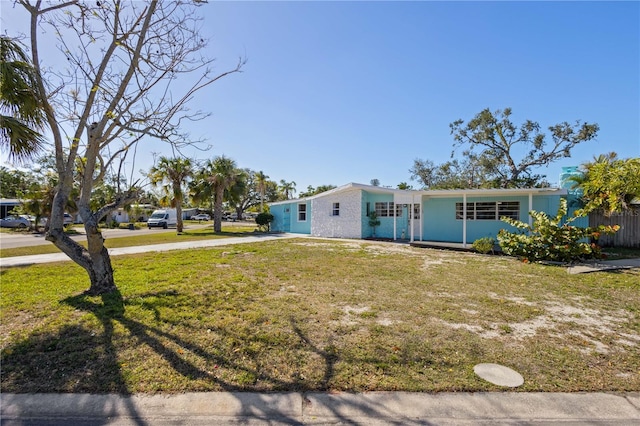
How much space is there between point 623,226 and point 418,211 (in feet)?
28.8

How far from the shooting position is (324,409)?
2529mm

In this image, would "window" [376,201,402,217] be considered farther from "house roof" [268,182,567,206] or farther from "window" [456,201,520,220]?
"window" [456,201,520,220]

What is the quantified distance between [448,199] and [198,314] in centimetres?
1405

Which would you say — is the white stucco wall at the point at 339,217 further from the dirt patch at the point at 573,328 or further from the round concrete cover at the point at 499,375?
the round concrete cover at the point at 499,375

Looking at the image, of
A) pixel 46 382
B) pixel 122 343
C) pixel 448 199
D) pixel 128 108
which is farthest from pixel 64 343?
pixel 448 199

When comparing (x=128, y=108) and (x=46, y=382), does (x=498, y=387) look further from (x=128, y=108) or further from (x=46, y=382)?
(x=128, y=108)

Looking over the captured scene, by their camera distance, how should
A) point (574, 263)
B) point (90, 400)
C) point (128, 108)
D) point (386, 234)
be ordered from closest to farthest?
point (90, 400)
point (128, 108)
point (574, 263)
point (386, 234)

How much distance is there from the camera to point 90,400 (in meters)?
2.62

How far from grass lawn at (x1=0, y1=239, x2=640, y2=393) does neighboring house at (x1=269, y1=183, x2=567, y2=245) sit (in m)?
6.94

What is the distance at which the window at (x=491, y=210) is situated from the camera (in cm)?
1425

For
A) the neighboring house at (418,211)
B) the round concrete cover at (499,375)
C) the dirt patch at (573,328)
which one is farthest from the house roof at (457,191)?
the round concrete cover at (499,375)

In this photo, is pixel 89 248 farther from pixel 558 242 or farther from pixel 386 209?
pixel 386 209

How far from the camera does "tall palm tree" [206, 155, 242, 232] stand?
76.1 feet

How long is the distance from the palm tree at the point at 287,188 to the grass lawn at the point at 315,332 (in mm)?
50150
